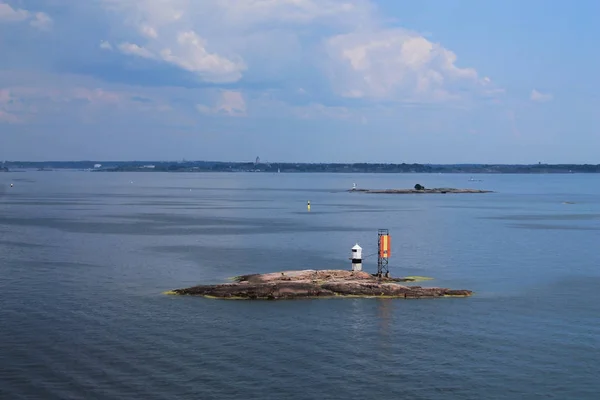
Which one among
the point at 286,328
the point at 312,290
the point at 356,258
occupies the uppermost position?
the point at 356,258

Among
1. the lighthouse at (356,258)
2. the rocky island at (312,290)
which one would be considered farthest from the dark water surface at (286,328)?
the lighthouse at (356,258)

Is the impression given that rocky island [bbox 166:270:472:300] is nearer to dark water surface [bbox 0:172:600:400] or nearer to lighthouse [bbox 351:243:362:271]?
dark water surface [bbox 0:172:600:400]

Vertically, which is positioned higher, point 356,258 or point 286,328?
point 356,258

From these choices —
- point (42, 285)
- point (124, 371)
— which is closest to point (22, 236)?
point (42, 285)

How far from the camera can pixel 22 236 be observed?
79375mm

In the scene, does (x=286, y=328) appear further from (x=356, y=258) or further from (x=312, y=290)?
(x=356, y=258)

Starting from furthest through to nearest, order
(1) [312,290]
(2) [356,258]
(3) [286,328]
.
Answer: (2) [356,258], (1) [312,290], (3) [286,328]

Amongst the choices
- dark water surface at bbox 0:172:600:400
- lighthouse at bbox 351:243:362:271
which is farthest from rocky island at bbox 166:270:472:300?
lighthouse at bbox 351:243:362:271

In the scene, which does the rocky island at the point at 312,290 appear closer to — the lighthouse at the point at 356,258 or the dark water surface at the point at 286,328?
the dark water surface at the point at 286,328

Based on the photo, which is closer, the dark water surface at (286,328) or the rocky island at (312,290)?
the dark water surface at (286,328)

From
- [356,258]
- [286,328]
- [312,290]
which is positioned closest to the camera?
[286,328]

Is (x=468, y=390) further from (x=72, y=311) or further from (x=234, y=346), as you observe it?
(x=72, y=311)

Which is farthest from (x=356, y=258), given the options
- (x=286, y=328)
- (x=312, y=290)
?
(x=286, y=328)

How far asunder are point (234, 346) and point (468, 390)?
1095cm
